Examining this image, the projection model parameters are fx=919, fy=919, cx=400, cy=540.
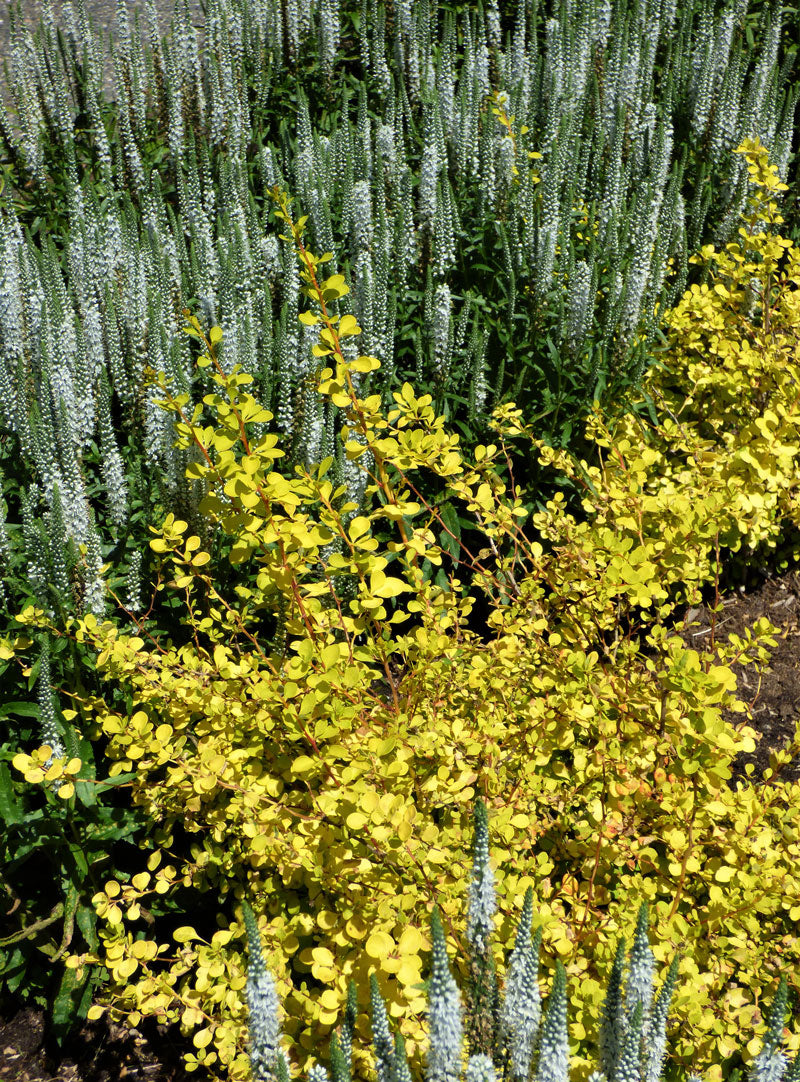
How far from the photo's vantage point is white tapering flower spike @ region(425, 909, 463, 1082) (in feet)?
6.14

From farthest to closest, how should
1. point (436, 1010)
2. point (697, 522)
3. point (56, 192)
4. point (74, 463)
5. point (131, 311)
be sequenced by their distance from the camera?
point (56, 192)
point (131, 311)
point (74, 463)
point (697, 522)
point (436, 1010)

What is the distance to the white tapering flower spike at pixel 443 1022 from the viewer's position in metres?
1.87

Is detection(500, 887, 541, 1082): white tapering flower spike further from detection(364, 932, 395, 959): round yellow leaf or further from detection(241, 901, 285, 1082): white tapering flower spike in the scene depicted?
detection(241, 901, 285, 1082): white tapering flower spike

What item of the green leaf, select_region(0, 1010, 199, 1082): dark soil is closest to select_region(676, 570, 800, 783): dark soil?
select_region(0, 1010, 199, 1082): dark soil

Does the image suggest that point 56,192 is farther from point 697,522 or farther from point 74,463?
point 697,522

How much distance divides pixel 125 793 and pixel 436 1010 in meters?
2.10

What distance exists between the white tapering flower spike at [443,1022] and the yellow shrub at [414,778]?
0.64 ft

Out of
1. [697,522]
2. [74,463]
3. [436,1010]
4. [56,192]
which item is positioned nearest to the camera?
[436,1010]

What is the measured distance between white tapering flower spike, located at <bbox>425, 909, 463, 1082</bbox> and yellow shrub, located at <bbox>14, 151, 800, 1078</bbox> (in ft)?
0.64

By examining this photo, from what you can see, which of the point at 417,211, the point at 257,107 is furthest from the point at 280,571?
the point at 257,107

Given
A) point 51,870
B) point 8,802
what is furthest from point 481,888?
point 51,870

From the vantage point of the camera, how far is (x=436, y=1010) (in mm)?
1896

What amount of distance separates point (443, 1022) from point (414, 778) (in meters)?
0.91

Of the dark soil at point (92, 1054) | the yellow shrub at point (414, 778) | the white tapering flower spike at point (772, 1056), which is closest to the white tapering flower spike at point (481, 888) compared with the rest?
the yellow shrub at point (414, 778)
